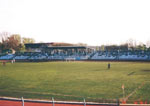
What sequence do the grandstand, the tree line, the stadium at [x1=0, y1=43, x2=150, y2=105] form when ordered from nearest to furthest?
the stadium at [x1=0, y1=43, x2=150, y2=105]
the grandstand
the tree line

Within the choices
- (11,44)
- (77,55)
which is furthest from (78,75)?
(11,44)

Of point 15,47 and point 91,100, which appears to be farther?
point 15,47

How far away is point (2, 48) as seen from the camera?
10988 centimetres

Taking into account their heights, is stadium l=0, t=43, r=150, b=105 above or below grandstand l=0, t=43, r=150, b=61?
below

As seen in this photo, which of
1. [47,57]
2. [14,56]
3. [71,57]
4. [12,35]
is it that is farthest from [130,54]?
[12,35]

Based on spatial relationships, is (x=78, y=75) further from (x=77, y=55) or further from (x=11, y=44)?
(x=11, y=44)

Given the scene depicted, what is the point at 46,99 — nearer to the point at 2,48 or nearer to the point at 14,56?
the point at 14,56

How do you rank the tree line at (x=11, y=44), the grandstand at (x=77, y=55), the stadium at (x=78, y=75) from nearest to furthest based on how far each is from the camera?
the stadium at (x=78, y=75) < the grandstand at (x=77, y=55) < the tree line at (x=11, y=44)

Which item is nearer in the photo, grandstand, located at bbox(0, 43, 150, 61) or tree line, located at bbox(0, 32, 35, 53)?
grandstand, located at bbox(0, 43, 150, 61)

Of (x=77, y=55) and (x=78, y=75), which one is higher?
(x=77, y=55)

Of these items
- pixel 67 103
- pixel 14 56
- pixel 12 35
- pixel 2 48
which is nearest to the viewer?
pixel 67 103

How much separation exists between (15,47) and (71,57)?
5634 centimetres

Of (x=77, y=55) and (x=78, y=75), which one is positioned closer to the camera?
(x=78, y=75)

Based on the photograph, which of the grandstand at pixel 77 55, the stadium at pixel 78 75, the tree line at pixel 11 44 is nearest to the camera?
the stadium at pixel 78 75
